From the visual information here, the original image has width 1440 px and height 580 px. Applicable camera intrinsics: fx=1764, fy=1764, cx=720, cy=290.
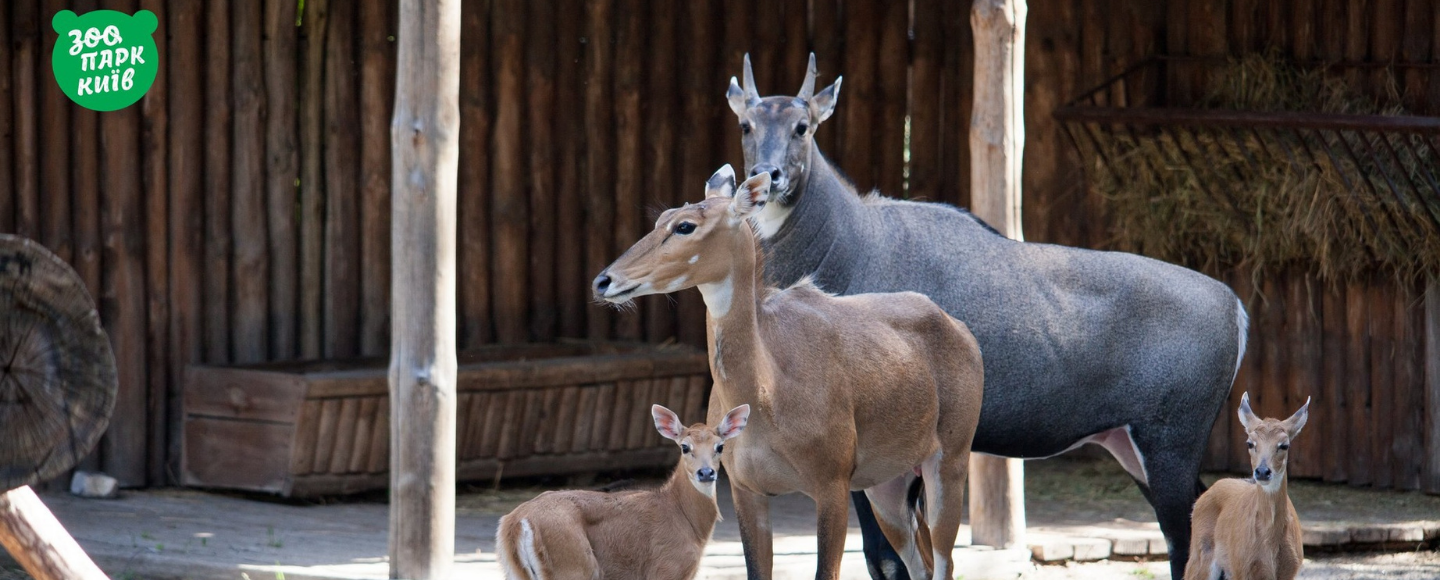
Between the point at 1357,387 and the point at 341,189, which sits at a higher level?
the point at 341,189

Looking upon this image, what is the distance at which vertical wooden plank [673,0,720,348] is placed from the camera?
10.8 metres

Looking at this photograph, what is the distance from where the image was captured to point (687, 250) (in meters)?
5.49

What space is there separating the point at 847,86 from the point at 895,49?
1.30ft

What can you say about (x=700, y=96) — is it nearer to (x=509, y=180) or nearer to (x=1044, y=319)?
(x=509, y=180)

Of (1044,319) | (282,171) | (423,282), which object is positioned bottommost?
(1044,319)

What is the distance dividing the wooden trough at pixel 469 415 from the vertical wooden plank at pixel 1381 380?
392 cm

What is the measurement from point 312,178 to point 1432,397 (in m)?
6.48

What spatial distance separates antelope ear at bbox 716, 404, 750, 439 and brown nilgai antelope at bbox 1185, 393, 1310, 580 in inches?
72.8

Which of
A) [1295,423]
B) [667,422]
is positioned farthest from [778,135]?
[1295,423]

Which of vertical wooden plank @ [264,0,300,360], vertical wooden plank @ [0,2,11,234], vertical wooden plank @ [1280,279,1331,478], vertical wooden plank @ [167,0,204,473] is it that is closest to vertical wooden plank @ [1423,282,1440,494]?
vertical wooden plank @ [1280,279,1331,478]

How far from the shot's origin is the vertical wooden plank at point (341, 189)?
32.4 feet

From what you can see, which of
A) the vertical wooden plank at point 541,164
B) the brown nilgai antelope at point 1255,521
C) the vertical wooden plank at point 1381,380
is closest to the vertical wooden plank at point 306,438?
the vertical wooden plank at point 541,164

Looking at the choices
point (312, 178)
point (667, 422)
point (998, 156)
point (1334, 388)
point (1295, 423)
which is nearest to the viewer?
point (667, 422)

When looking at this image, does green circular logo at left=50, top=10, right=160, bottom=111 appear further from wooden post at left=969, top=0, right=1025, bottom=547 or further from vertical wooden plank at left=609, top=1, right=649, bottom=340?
wooden post at left=969, top=0, right=1025, bottom=547
